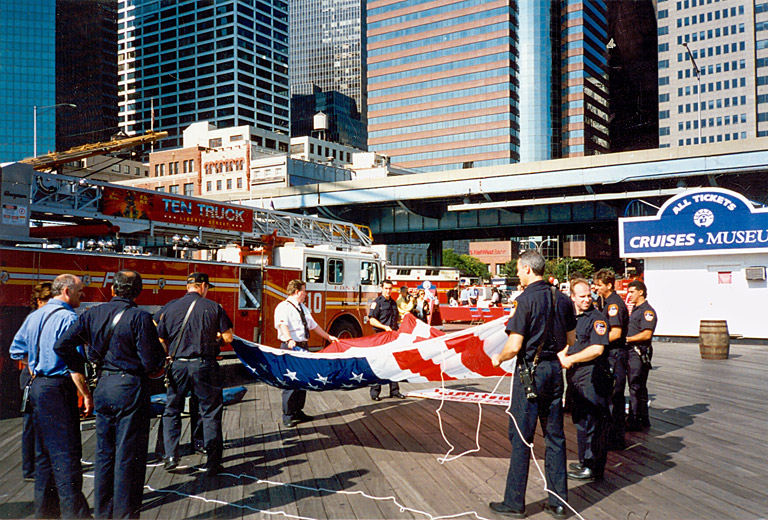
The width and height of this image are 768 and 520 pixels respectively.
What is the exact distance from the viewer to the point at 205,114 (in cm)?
12862

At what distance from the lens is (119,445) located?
463 centimetres

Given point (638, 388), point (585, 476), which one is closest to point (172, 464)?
point (585, 476)

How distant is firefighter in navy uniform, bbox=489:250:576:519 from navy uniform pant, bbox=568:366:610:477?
1.12m

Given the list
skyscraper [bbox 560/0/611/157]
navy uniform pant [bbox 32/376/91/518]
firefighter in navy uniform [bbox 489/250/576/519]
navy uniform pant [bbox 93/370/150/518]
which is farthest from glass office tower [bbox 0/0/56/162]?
skyscraper [bbox 560/0/611/157]

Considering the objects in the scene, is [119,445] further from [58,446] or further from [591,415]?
→ [591,415]

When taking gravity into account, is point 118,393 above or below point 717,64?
below

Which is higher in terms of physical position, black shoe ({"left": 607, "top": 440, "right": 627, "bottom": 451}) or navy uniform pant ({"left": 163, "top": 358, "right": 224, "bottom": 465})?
navy uniform pant ({"left": 163, "top": 358, "right": 224, "bottom": 465})

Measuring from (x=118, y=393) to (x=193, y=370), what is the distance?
5.49ft

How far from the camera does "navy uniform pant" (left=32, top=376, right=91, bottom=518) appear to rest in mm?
4672

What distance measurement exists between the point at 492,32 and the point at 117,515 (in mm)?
126333

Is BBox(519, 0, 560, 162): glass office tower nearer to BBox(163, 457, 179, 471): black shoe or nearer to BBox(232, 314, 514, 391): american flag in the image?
BBox(232, 314, 514, 391): american flag

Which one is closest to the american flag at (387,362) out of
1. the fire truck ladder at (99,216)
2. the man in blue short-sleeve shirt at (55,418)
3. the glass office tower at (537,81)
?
the man in blue short-sleeve shirt at (55,418)

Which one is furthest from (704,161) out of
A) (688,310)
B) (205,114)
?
(205,114)

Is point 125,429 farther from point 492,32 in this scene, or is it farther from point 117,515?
point 492,32
